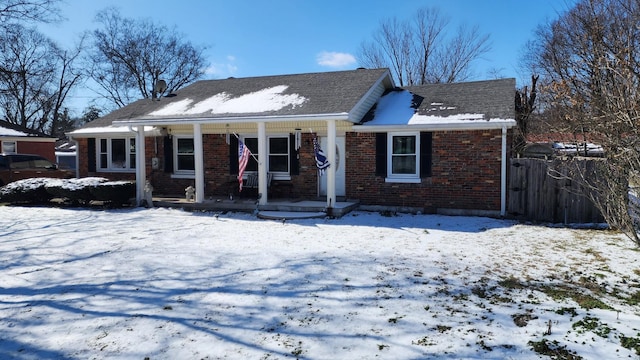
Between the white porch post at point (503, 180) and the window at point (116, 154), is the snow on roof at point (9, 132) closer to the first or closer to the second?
the window at point (116, 154)

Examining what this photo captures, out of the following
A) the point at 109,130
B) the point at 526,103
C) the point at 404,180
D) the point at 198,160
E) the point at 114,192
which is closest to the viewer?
the point at 404,180

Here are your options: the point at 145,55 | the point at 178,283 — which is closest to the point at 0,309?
the point at 178,283

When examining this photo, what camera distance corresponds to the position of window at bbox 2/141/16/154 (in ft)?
80.6

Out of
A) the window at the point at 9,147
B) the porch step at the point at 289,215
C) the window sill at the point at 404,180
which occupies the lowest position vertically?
the porch step at the point at 289,215

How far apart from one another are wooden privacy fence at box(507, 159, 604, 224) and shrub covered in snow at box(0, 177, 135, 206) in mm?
11296

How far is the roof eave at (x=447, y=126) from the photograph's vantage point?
10906 millimetres

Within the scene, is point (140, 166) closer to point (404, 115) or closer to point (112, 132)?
point (112, 132)

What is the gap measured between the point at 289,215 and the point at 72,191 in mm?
7252

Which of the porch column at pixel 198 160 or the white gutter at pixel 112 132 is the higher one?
the white gutter at pixel 112 132

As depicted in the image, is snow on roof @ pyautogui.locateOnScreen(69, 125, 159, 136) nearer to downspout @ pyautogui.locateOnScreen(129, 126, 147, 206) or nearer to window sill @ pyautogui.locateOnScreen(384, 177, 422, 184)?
downspout @ pyautogui.locateOnScreen(129, 126, 147, 206)

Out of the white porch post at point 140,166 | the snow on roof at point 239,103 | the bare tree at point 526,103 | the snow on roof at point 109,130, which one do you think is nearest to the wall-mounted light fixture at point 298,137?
the snow on roof at point 239,103

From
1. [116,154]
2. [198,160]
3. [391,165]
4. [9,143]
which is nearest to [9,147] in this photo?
[9,143]

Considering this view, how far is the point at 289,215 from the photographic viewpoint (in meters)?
11.1

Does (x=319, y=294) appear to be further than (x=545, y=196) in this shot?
No
